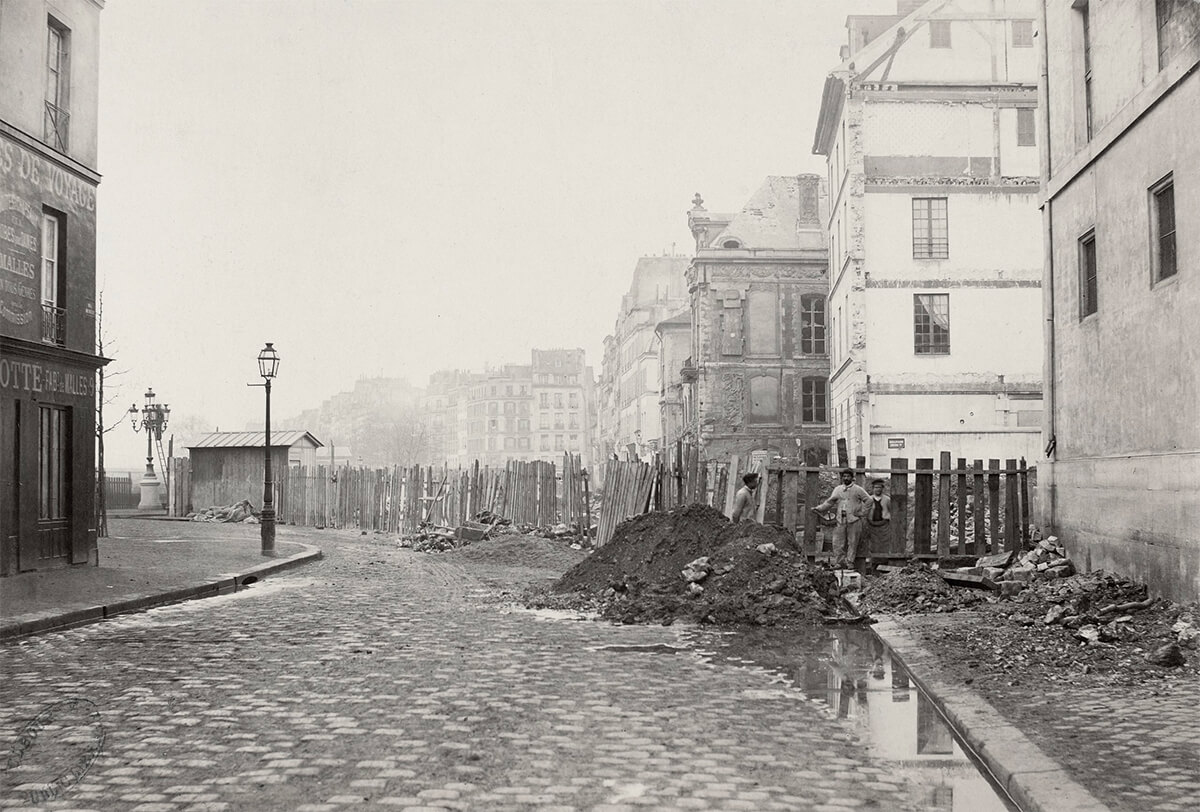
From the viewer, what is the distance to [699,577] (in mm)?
13031

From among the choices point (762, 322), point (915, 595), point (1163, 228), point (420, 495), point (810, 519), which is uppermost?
point (762, 322)

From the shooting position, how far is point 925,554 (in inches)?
606

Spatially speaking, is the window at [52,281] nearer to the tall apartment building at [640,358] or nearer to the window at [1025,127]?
the window at [1025,127]

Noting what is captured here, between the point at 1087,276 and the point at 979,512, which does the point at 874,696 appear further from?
the point at 979,512

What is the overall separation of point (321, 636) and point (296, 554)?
37.7 ft

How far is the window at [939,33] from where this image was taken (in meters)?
34.8

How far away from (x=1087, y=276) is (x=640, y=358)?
2661 inches

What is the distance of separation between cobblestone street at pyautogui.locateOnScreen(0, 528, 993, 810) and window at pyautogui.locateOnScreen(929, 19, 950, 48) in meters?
28.8

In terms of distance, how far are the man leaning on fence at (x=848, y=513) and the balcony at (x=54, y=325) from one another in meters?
11.0

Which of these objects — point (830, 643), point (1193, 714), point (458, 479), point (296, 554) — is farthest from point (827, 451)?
point (1193, 714)

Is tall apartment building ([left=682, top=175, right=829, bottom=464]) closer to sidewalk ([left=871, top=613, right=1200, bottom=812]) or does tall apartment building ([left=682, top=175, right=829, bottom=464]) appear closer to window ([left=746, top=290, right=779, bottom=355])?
window ([left=746, top=290, right=779, bottom=355])

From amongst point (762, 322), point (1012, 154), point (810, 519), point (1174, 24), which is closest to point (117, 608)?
point (810, 519)

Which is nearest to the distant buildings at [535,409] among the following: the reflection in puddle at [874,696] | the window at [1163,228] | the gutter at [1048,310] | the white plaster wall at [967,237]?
the white plaster wall at [967,237]

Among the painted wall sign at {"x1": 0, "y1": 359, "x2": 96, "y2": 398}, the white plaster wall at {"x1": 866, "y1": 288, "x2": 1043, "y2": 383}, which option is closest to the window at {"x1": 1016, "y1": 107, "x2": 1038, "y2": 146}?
the white plaster wall at {"x1": 866, "y1": 288, "x2": 1043, "y2": 383}
